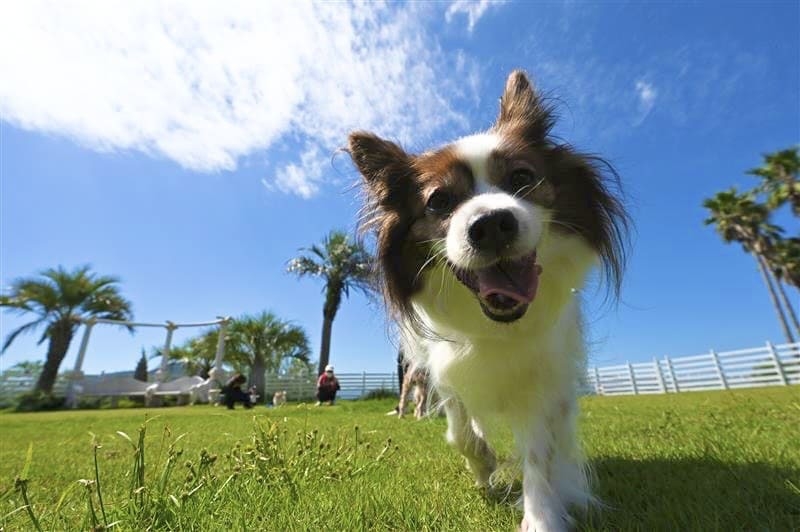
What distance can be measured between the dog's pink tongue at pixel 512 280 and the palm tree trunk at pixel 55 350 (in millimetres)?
31440

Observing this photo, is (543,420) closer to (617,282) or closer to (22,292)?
(617,282)

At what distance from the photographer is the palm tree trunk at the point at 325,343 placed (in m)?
28.7

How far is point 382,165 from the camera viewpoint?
3.16 m

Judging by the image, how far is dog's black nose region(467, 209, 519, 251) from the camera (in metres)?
2.18

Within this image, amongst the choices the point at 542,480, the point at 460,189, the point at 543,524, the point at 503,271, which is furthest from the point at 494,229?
the point at 543,524

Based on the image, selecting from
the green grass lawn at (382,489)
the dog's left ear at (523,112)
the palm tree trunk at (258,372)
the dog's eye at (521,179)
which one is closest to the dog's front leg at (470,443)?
the green grass lawn at (382,489)

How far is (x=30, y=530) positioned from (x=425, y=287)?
2.18 meters

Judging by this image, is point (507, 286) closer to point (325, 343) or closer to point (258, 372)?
point (325, 343)

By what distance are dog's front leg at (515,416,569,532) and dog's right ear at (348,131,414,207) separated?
5.02 feet

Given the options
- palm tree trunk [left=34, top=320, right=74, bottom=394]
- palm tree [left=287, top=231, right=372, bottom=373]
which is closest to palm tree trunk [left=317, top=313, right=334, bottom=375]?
palm tree [left=287, top=231, right=372, bottom=373]

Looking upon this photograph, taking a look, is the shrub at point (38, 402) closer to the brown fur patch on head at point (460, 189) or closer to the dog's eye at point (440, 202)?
the brown fur patch on head at point (460, 189)

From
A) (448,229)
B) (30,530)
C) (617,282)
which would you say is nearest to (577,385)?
(617,282)

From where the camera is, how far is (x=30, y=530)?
221 centimetres

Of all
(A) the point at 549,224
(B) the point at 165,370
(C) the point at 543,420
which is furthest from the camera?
(B) the point at 165,370
